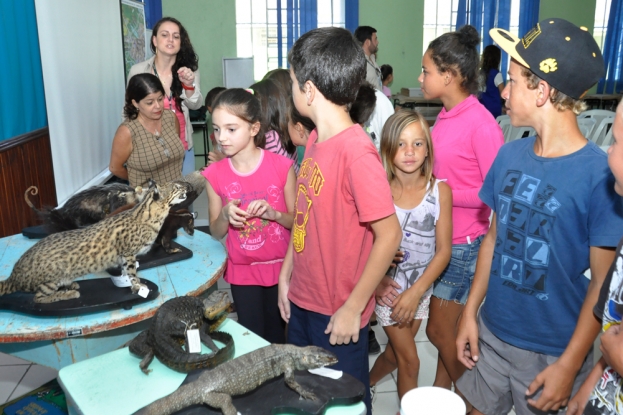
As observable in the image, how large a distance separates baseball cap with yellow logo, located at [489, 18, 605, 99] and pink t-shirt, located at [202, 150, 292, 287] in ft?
3.38

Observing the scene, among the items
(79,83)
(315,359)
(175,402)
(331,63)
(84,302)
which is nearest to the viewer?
(175,402)

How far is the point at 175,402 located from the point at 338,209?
0.67 metres

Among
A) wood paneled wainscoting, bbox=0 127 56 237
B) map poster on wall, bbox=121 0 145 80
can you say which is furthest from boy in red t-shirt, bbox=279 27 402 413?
map poster on wall, bbox=121 0 145 80

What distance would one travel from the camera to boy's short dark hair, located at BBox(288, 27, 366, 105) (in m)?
1.49

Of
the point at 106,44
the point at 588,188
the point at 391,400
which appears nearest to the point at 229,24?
the point at 106,44

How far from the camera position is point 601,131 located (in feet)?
20.4

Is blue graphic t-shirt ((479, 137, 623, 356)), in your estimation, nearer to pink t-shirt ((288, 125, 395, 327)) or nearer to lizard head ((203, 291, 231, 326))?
pink t-shirt ((288, 125, 395, 327))

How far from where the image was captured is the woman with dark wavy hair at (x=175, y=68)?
3.70 m

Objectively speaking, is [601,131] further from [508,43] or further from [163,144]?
[508,43]

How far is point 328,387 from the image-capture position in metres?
1.24

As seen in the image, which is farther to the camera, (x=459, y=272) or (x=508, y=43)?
(x=459, y=272)

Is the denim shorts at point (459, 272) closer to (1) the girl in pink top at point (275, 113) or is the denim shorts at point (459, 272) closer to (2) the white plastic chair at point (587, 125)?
(1) the girl in pink top at point (275, 113)

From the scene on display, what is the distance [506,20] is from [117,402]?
10.1 metres

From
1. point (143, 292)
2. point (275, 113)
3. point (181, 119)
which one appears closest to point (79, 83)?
point (181, 119)
